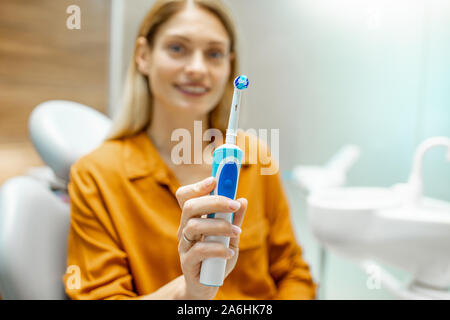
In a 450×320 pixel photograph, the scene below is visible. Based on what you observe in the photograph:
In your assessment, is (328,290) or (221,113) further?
(328,290)

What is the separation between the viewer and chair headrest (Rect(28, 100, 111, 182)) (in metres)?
0.42

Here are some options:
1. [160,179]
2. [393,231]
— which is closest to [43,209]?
[160,179]

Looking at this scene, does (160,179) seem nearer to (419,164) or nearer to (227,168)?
(227,168)

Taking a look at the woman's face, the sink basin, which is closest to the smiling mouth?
the woman's face

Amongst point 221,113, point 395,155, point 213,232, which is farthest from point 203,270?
point 395,155

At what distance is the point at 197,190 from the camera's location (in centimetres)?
26

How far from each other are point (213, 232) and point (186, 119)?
155mm

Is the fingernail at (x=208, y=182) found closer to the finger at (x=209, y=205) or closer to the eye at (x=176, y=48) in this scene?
the finger at (x=209, y=205)

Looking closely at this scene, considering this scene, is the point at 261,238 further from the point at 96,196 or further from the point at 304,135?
the point at 304,135

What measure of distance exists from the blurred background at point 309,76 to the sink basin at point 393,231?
1.9 inches

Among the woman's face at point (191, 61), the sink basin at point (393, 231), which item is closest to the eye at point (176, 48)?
the woman's face at point (191, 61)

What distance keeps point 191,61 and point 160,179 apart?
0.13m

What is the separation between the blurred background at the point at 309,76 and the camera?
1.28 feet

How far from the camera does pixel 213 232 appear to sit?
0.25m
